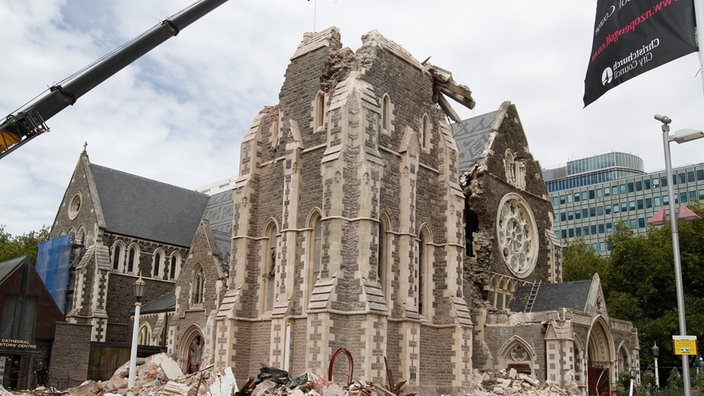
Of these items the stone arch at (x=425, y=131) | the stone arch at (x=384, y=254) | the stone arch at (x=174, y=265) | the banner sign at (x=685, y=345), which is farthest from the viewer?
the stone arch at (x=174, y=265)

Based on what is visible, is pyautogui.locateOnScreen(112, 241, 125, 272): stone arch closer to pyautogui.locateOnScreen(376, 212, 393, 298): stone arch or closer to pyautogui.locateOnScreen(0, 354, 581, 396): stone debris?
pyautogui.locateOnScreen(0, 354, 581, 396): stone debris

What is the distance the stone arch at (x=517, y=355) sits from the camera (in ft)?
89.3

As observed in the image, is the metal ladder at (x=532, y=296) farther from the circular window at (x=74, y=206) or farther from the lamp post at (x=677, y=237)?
the circular window at (x=74, y=206)

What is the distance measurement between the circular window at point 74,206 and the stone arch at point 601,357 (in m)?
29.9

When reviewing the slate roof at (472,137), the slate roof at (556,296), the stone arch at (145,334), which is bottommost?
the stone arch at (145,334)

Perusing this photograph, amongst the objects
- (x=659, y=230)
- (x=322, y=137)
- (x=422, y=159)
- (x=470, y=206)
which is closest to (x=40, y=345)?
(x=322, y=137)

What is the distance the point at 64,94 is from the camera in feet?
62.4

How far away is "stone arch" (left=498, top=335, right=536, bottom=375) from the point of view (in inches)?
1072

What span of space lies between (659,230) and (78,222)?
3343 centimetres

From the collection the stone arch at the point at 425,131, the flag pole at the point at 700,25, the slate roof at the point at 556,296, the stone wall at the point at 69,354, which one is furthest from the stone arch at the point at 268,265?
the flag pole at the point at 700,25

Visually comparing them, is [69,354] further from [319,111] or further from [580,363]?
[580,363]

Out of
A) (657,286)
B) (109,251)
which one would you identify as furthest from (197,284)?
(657,286)

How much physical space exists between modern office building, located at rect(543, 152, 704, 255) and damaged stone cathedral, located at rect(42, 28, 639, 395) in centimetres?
5420

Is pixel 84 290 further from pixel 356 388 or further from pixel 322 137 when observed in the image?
pixel 356 388
